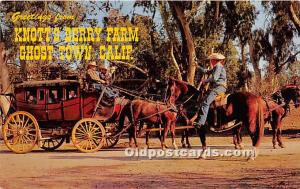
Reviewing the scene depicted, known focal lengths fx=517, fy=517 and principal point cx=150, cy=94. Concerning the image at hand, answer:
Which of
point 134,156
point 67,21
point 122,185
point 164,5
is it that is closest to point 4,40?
point 67,21

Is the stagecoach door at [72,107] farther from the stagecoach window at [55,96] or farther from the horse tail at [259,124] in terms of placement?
the horse tail at [259,124]

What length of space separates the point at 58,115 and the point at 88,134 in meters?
1.18

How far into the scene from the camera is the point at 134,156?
1384 centimetres

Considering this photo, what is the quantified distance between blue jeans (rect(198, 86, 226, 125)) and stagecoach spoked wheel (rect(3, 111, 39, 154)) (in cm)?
494

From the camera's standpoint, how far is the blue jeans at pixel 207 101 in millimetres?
12883

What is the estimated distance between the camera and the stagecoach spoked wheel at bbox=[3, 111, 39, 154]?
15.0m

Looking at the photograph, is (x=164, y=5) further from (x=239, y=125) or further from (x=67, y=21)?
(x=239, y=125)

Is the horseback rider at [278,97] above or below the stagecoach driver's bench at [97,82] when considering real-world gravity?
below

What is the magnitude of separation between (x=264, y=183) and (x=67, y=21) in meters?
18.2

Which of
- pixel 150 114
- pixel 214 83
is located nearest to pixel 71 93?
pixel 150 114

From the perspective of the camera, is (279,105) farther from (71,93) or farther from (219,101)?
(71,93)

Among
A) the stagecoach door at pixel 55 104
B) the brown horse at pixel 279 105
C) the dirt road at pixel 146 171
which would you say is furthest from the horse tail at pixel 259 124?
the stagecoach door at pixel 55 104

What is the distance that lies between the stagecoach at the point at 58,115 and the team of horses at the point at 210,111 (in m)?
0.81

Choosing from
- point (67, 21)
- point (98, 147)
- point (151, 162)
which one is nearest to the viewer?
point (151, 162)
